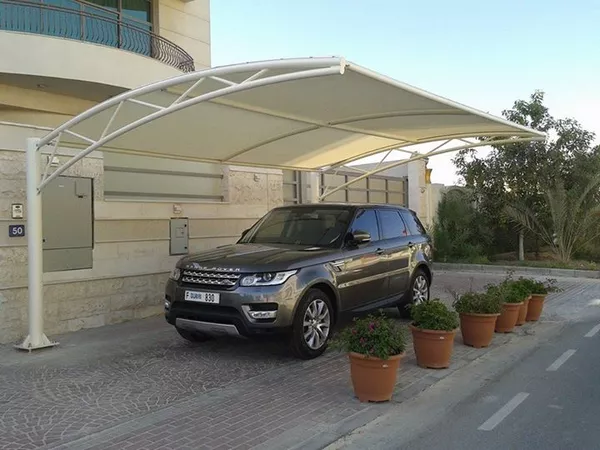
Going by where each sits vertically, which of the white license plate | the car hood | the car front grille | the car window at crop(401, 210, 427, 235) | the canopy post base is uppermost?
the car window at crop(401, 210, 427, 235)

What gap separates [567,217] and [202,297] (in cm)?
1287

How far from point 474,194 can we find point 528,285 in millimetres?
9612

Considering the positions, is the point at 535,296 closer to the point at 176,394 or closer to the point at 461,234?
the point at 176,394

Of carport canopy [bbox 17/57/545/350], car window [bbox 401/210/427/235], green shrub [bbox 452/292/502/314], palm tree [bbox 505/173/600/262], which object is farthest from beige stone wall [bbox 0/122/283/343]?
palm tree [bbox 505/173/600/262]

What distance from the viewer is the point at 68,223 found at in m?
8.62

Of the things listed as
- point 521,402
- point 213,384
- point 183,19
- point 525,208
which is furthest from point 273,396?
point 525,208

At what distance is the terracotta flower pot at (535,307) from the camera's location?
29.4 feet

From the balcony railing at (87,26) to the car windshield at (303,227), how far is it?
5116 mm

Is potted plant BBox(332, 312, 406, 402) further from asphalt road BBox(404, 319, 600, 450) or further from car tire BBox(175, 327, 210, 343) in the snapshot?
car tire BBox(175, 327, 210, 343)

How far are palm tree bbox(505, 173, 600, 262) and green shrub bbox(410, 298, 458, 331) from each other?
35.6 ft

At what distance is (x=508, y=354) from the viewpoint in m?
7.09

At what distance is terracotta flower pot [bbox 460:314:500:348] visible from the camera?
7215 millimetres

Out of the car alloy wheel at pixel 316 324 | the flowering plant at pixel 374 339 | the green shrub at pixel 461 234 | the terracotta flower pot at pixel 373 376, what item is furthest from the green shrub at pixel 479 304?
the green shrub at pixel 461 234

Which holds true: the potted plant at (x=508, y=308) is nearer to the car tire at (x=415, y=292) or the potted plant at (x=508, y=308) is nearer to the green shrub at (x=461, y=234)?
the car tire at (x=415, y=292)
